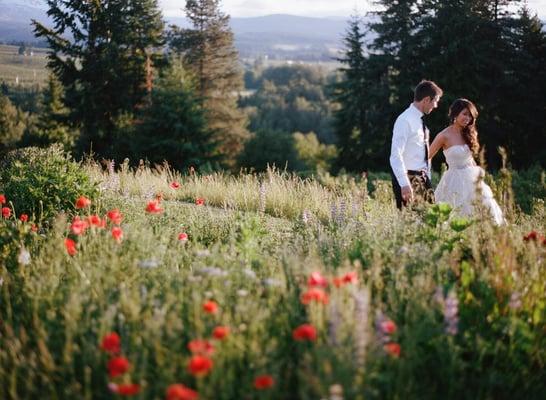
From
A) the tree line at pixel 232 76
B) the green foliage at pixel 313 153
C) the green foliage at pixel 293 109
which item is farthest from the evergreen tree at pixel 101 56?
the green foliage at pixel 293 109

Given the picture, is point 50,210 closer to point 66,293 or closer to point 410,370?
point 66,293

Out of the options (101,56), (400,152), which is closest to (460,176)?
(400,152)

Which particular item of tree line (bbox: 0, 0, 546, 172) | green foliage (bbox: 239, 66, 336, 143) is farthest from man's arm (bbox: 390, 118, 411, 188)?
green foliage (bbox: 239, 66, 336, 143)

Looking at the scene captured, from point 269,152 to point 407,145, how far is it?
120 feet

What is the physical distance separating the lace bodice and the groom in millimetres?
748

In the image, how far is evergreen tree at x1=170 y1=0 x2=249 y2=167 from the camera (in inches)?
1389

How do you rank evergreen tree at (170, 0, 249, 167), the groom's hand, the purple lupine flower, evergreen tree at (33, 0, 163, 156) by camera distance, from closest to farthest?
the purple lupine flower, the groom's hand, evergreen tree at (33, 0, 163, 156), evergreen tree at (170, 0, 249, 167)

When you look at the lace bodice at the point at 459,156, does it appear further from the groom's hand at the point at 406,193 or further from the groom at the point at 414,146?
the groom's hand at the point at 406,193

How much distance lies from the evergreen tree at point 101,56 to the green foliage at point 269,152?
10.9m

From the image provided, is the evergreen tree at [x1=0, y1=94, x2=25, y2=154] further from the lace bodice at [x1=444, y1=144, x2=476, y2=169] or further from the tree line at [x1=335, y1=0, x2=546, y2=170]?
the lace bodice at [x1=444, y1=144, x2=476, y2=169]

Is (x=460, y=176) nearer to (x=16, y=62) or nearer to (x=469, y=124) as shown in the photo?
(x=469, y=124)

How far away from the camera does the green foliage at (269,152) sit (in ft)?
135

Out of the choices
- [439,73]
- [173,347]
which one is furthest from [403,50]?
[173,347]

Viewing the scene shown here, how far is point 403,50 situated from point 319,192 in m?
21.9
